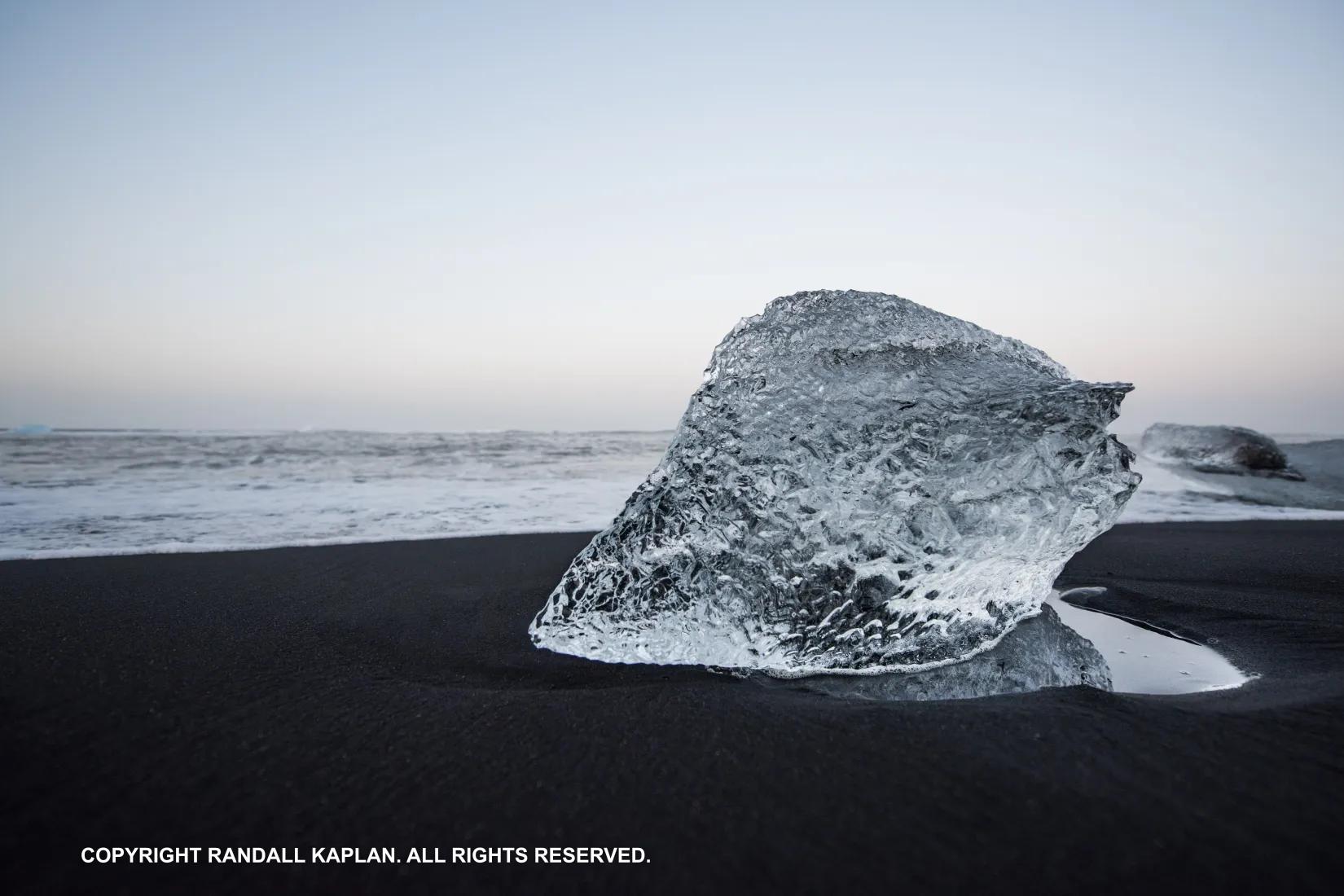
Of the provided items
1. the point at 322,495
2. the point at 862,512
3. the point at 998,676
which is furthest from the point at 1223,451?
the point at 322,495

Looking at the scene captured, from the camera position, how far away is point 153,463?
32.3 ft

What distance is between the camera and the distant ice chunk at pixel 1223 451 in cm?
1045

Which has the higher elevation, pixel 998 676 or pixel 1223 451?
pixel 1223 451

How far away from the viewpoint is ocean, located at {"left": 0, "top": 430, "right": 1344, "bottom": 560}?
4594 millimetres

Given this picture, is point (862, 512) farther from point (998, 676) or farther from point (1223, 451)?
point (1223, 451)

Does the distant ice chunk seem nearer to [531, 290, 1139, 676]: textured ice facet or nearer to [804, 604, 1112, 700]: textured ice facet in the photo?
[804, 604, 1112, 700]: textured ice facet

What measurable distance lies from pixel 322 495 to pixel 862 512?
20.8 ft

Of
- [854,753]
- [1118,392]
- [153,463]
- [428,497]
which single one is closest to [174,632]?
[854,753]

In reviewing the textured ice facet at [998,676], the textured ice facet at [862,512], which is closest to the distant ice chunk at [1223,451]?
the textured ice facet at [998,676]

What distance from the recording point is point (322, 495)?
680 cm

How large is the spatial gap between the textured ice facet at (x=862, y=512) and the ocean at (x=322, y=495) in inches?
120

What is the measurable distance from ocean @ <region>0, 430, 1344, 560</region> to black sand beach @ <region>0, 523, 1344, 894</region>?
2.64 meters

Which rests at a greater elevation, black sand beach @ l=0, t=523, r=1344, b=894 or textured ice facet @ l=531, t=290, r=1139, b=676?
textured ice facet @ l=531, t=290, r=1139, b=676

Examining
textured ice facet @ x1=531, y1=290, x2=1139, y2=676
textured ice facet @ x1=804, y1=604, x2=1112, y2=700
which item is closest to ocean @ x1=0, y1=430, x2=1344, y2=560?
textured ice facet @ x1=531, y1=290, x2=1139, y2=676
